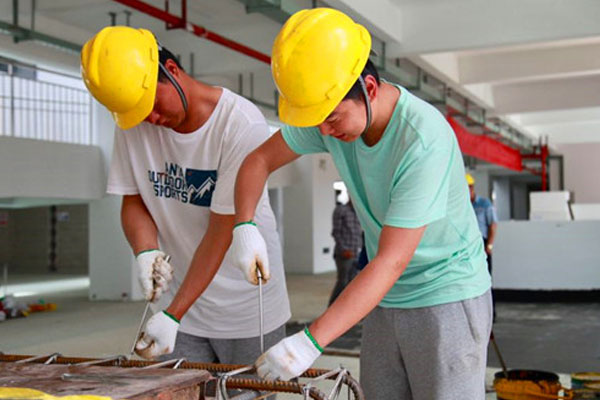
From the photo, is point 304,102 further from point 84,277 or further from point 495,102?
point 84,277

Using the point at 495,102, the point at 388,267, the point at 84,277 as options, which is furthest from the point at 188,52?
the point at 84,277

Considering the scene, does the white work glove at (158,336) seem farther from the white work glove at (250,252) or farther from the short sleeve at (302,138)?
the short sleeve at (302,138)

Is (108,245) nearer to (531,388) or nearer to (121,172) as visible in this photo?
(531,388)

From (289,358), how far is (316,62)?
2.10 ft

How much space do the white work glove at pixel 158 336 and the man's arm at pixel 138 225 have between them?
0.28m

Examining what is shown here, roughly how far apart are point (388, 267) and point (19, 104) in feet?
31.3

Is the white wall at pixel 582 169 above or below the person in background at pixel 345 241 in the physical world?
above

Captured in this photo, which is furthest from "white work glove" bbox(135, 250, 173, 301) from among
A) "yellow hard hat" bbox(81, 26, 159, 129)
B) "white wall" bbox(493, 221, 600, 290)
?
"white wall" bbox(493, 221, 600, 290)

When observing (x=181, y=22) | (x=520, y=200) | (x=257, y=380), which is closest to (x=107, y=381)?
(x=257, y=380)

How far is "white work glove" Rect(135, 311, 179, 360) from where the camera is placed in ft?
6.12

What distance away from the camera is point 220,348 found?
2092 mm

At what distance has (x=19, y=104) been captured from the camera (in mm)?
9898

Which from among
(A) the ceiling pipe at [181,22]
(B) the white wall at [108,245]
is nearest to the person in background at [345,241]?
(A) the ceiling pipe at [181,22]

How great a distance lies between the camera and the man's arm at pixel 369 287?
1452 millimetres
